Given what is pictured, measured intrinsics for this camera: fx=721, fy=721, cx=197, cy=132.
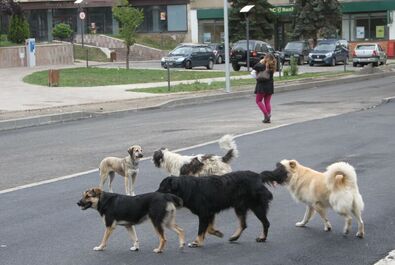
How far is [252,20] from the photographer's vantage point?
206ft

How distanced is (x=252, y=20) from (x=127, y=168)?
5492 cm

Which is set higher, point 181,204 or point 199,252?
point 181,204

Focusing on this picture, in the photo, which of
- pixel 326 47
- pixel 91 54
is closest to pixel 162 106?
pixel 326 47

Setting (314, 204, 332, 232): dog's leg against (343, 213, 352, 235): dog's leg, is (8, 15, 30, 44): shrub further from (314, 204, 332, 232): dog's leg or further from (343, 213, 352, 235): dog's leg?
(343, 213, 352, 235): dog's leg

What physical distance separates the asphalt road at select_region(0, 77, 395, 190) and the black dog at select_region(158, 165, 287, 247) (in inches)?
174

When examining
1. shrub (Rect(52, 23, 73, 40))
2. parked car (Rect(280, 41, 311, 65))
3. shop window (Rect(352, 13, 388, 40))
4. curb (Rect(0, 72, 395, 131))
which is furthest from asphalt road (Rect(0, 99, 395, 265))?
shop window (Rect(352, 13, 388, 40))

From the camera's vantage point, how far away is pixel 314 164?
11.4 m

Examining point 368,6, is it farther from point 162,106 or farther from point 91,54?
point 162,106

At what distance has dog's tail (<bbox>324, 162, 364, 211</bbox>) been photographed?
22.7 ft

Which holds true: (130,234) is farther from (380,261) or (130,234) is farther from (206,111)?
(206,111)

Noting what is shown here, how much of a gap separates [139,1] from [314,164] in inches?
2420

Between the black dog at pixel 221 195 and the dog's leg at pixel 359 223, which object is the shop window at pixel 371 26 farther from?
the black dog at pixel 221 195

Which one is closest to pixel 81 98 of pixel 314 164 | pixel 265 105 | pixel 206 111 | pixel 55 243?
pixel 206 111

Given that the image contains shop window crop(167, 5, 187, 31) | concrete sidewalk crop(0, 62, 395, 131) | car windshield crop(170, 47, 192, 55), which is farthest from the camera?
shop window crop(167, 5, 187, 31)
